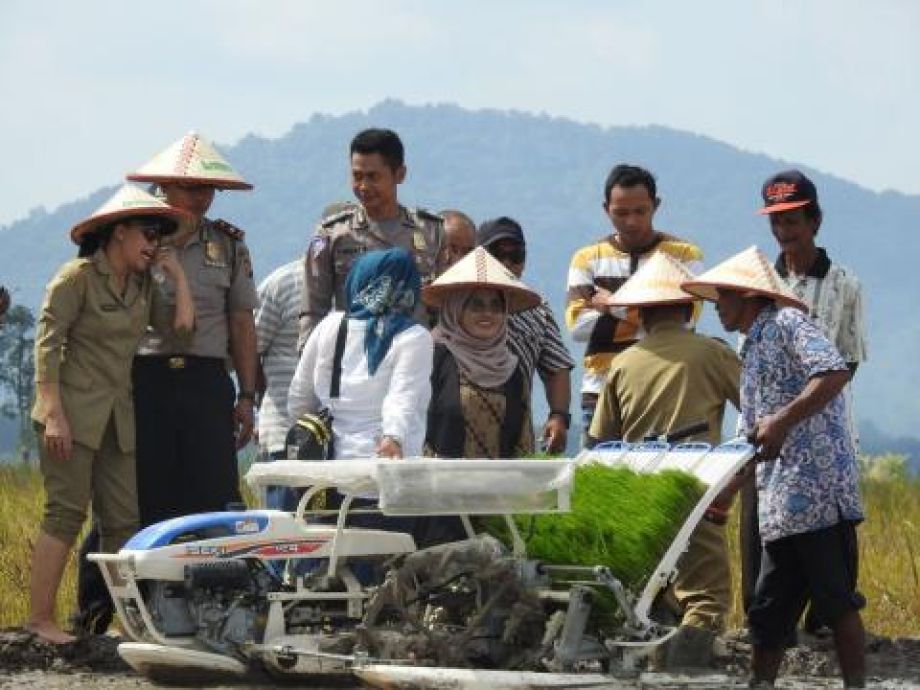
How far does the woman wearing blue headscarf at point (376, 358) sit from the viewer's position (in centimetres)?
939

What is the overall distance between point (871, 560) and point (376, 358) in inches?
182

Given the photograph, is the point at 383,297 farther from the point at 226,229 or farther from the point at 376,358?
the point at 226,229

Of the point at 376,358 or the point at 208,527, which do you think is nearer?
the point at 208,527

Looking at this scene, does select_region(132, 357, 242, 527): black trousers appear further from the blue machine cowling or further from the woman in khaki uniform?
the blue machine cowling

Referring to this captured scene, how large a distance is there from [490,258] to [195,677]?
8.96 ft

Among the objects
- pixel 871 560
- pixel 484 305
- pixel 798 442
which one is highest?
pixel 484 305

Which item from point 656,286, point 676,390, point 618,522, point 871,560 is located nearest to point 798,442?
point 618,522

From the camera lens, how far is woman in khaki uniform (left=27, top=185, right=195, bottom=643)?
995 centimetres

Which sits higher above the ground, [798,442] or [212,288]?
[212,288]

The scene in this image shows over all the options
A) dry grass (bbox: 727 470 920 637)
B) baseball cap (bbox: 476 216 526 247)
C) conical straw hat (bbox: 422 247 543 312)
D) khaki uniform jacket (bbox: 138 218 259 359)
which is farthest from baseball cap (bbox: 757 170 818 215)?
khaki uniform jacket (bbox: 138 218 259 359)

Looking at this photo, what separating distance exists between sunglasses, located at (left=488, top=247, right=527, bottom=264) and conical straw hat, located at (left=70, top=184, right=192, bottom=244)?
207 centimetres

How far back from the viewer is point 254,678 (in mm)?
8906

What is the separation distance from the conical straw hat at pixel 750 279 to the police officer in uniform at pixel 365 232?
6.76 feet

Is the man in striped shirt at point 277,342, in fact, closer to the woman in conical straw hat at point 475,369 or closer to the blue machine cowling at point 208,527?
the woman in conical straw hat at point 475,369
